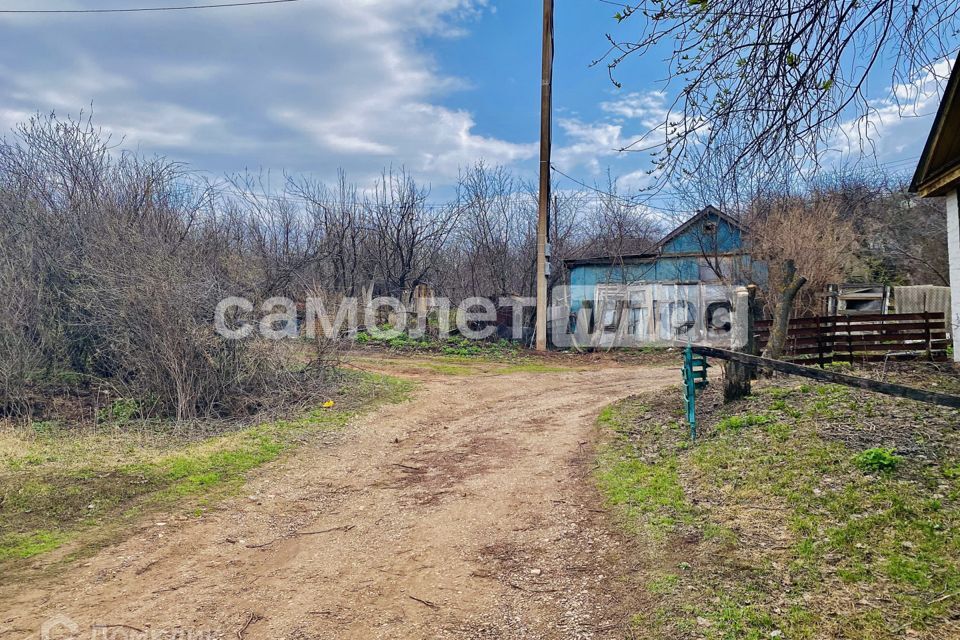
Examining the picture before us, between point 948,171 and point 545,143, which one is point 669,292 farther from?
point 948,171

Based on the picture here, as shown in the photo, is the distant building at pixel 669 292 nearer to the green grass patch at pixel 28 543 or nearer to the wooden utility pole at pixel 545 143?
the wooden utility pole at pixel 545 143

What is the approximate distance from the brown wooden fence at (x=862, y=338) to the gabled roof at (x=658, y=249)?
7980 millimetres

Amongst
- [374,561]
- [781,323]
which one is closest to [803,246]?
[781,323]

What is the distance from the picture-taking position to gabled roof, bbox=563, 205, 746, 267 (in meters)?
19.9

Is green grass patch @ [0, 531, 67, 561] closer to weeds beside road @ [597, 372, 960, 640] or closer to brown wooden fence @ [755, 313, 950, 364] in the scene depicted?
weeds beside road @ [597, 372, 960, 640]

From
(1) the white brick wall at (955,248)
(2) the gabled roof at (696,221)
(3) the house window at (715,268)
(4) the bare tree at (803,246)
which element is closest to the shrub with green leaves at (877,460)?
Answer: (1) the white brick wall at (955,248)

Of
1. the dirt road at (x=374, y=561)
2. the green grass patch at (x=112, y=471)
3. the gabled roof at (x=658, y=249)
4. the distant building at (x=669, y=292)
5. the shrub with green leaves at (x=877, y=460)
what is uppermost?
the gabled roof at (x=658, y=249)

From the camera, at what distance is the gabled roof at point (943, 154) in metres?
8.62

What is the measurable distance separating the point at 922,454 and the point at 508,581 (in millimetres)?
3811

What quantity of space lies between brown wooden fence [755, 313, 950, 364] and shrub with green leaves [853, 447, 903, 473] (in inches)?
289

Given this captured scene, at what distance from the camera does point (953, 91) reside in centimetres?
820

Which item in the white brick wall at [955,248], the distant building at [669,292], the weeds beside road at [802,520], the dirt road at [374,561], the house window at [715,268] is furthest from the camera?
the house window at [715,268]

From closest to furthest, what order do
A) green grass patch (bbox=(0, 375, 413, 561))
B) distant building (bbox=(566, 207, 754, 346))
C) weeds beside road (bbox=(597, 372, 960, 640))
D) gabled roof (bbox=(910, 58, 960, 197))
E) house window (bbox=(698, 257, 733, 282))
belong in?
weeds beside road (bbox=(597, 372, 960, 640)), green grass patch (bbox=(0, 375, 413, 561)), gabled roof (bbox=(910, 58, 960, 197)), distant building (bbox=(566, 207, 754, 346)), house window (bbox=(698, 257, 733, 282))

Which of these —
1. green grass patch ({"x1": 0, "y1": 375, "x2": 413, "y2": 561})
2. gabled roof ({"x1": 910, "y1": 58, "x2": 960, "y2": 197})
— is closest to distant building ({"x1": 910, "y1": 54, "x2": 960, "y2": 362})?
gabled roof ({"x1": 910, "y1": 58, "x2": 960, "y2": 197})
